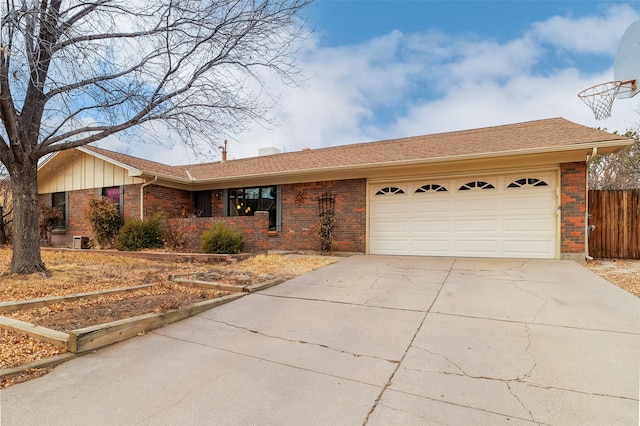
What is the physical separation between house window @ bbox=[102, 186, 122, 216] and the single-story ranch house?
2.0 inches

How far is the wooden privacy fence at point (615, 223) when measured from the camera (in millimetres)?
8383

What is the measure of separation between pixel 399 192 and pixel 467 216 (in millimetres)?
1984

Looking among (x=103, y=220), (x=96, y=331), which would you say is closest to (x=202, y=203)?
(x=103, y=220)

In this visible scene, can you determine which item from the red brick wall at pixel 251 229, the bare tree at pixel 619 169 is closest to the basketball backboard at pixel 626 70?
the red brick wall at pixel 251 229

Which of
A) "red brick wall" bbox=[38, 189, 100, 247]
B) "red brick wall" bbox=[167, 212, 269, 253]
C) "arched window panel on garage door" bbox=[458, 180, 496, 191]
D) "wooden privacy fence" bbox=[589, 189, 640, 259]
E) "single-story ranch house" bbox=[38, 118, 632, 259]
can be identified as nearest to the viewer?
"single-story ranch house" bbox=[38, 118, 632, 259]

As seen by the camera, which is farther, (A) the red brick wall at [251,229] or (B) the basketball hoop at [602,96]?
(A) the red brick wall at [251,229]

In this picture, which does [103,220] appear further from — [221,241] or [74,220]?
[221,241]

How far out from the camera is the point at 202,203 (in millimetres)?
13016

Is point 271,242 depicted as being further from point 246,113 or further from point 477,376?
point 477,376

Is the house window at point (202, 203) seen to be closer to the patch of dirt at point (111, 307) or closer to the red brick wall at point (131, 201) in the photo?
the red brick wall at point (131, 201)

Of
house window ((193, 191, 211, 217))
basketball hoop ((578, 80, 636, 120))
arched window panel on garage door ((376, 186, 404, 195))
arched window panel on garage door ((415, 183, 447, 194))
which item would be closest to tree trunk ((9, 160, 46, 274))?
house window ((193, 191, 211, 217))

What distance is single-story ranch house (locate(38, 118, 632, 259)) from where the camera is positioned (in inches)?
314

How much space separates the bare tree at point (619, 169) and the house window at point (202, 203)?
16.0 m

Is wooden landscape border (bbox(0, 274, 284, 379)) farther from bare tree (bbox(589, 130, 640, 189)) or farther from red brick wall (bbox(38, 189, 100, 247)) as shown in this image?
bare tree (bbox(589, 130, 640, 189))
